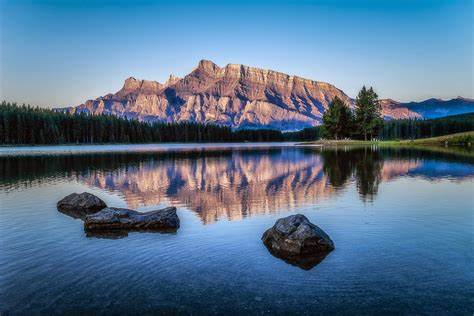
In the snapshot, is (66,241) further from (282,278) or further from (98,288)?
(282,278)

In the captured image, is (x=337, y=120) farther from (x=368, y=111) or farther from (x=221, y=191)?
(x=221, y=191)

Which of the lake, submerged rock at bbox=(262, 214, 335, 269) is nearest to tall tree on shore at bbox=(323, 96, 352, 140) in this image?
the lake

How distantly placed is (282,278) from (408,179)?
97.3 feet

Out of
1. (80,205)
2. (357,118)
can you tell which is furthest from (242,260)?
(357,118)

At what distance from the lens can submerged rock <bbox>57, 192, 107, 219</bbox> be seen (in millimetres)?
24891

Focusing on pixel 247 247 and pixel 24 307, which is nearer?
pixel 24 307

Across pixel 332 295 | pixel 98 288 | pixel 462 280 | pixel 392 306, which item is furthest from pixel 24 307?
pixel 462 280

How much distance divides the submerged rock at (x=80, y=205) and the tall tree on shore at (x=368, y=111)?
124425 millimetres

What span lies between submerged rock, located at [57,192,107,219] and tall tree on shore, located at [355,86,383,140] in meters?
124

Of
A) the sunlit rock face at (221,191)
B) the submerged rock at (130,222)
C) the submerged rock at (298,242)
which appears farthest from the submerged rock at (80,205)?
the submerged rock at (298,242)

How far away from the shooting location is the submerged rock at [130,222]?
1981 centimetres

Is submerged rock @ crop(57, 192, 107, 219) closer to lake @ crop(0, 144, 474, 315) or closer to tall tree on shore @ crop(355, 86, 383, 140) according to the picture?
lake @ crop(0, 144, 474, 315)

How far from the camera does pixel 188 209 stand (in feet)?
81.7

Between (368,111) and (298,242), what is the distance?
12993 centimetres
